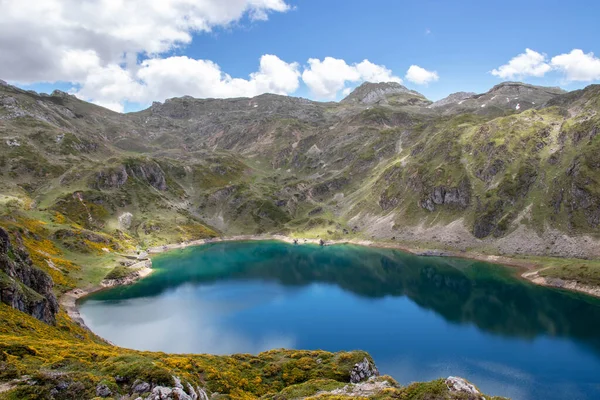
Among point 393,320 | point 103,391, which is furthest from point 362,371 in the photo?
point 393,320

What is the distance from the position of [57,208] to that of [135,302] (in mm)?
117746

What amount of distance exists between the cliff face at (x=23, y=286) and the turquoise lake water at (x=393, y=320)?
24.7 metres

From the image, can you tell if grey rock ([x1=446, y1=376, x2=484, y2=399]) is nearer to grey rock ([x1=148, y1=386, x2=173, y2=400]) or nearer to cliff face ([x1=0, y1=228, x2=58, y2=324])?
grey rock ([x1=148, y1=386, x2=173, y2=400])

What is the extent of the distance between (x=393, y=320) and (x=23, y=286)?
81728mm

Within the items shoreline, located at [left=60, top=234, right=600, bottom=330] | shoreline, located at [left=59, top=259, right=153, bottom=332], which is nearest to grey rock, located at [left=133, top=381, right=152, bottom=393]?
shoreline, located at [left=59, top=259, right=153, bottom=332]

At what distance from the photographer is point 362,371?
43906 mm

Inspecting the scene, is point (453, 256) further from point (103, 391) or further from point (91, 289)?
point (103, 391)

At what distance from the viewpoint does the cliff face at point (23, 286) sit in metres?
49.7

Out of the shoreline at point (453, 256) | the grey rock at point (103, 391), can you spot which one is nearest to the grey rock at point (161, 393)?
the grey rock at point (103, 391)

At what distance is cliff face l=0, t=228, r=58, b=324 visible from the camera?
163ft

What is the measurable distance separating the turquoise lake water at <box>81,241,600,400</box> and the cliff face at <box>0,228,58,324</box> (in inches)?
974

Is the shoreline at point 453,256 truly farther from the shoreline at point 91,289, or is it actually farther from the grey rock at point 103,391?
the grey rock at point 103,391

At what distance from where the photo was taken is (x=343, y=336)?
277 feet

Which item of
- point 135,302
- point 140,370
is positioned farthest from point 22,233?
point 140,370
